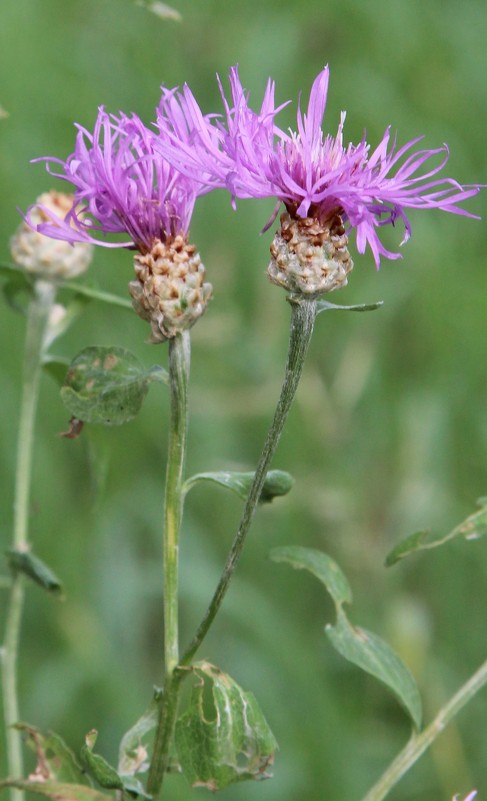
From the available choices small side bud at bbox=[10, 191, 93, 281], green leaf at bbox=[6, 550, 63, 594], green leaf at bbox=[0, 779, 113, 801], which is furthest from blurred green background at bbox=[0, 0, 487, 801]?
green leaf at bbox=[0, 779, 113, 801]

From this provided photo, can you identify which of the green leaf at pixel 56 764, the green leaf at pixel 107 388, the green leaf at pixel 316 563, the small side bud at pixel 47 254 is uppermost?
the small side bud at pixel 47 254

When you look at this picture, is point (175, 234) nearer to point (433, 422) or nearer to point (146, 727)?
point (146, 727)

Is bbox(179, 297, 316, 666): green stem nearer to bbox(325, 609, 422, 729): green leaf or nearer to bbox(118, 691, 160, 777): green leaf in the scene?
bbox(118, 691, 160, 777): green leaf

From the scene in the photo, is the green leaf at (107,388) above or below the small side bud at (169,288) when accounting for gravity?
below

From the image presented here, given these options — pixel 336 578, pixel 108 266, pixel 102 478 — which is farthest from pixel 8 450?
pixel 336 578

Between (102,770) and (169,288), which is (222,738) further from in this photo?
(169,288)

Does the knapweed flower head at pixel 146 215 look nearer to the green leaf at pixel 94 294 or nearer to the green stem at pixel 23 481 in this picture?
the green leaf at pixel 94 294

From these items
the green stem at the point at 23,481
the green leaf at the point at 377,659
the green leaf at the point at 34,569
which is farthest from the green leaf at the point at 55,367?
the green leaf at the point at 377,659
